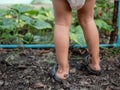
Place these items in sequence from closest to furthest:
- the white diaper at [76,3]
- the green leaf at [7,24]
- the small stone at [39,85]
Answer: the white diaper at [76,3]
the small stone at [39,85]
the green leaf at [7,24]

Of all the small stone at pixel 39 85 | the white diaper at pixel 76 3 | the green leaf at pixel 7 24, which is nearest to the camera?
the white diaper at pixel 76 3

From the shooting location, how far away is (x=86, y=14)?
3055mm

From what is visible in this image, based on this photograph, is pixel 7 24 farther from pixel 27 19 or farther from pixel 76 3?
pixel 76 3

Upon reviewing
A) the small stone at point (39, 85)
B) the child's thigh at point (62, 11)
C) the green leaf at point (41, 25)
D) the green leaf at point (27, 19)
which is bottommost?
the small stone at point (39, 85)

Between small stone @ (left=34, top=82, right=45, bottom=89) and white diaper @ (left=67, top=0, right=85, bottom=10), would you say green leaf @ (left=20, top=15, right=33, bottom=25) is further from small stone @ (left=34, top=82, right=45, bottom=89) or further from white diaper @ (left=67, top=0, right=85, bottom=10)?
white diaper @ (left=67, top=0, right=85, bottom=10)

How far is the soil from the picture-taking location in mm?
3141

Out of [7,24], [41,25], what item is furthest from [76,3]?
[7,24]

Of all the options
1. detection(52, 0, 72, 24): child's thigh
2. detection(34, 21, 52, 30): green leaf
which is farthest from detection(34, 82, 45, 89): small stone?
detection(34, 21, 52, 30): green leaf

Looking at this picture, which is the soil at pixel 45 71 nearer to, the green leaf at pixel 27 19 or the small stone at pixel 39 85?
the small stone at pixel 39 85

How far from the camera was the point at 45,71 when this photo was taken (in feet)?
11.1

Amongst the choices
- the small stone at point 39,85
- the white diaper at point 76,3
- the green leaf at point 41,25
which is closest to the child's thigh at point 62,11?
the white diaper at point 76,3

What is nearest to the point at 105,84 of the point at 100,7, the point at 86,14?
the point at 86,14

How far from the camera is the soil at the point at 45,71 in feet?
Answer: 10.3

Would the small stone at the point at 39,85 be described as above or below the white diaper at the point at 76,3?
below
